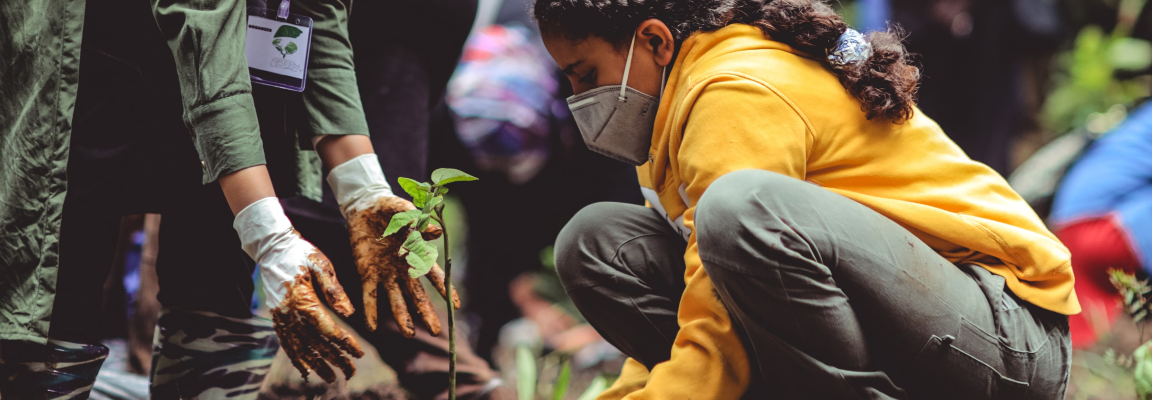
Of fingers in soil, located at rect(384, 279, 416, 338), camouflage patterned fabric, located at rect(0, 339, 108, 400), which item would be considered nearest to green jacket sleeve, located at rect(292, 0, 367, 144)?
fingers in soil, located at rect(384, 279, 416, 338)

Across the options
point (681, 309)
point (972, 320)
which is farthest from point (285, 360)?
point (972, 320)

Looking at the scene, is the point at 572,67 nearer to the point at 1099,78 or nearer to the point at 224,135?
the point at 224,135

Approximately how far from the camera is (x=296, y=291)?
1050mm

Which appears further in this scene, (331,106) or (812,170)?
(331,106)

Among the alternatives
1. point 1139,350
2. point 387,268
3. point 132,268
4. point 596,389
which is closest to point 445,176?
point 387,268

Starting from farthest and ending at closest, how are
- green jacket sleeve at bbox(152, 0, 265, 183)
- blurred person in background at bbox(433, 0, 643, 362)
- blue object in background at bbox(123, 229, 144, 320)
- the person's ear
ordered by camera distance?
blue object in background at bbox(123, 229, 144, 320)
blurred person in background at bbox(433, 0, 643, 362)
the person's ear
green jacket sleeve at bbox(152, 0, 265, 183)

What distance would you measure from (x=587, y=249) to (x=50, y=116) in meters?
0.93

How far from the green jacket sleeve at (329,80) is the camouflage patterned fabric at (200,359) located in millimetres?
419

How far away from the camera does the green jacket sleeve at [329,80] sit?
130 cm

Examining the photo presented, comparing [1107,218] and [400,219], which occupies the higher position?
[400,219]

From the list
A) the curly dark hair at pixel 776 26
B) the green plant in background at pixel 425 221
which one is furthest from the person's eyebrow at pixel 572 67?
the green plant in background at pixel 425 221

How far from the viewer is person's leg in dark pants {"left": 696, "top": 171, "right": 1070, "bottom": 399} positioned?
0.96m

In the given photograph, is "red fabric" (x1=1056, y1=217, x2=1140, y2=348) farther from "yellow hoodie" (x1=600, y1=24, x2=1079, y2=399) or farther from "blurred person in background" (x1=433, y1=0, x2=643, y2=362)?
"blurred person in background" (x1=433, y1=0, x2=643, y2=362)

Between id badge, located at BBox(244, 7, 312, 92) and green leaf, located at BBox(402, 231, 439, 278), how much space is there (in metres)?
0.43
